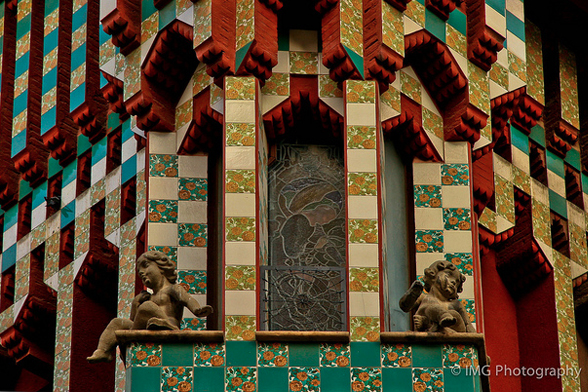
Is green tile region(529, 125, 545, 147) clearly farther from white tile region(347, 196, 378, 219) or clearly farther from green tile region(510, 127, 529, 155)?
white tile region(347, 196, 378, 219)

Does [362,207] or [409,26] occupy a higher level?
[409,26]

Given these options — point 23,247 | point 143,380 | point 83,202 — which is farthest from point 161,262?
point 23,247

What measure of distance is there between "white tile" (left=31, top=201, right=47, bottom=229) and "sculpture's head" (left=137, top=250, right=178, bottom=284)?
4.86 metres

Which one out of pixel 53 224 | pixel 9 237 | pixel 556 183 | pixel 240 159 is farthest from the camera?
pixel 9 237

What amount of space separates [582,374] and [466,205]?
11.1 feet

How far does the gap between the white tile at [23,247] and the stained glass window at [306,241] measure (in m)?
4.54

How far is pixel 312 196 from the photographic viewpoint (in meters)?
19.9

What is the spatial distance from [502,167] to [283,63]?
332cm

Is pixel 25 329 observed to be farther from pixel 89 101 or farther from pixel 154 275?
pixel 154 275

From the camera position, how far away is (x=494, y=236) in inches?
856

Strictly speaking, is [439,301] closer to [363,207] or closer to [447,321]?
[447,321]

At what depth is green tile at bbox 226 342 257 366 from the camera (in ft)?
60.7

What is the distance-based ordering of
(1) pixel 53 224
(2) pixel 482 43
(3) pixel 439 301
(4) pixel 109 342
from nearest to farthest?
(4) pixel 109 342
(3) pixel 439 301
(2) pixel 482 43
(1) pixel 53 224

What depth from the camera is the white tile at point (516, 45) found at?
21.7 m
